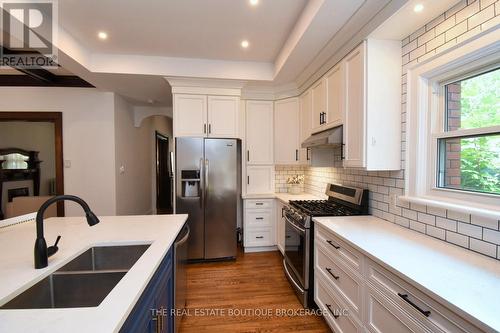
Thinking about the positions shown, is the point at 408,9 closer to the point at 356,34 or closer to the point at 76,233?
the point at 356,34

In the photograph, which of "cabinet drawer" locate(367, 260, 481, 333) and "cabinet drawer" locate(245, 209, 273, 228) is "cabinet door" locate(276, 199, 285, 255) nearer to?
"cabinet drawer" locate(245, 209, 273, 228)

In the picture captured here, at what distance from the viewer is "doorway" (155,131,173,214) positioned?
608cm

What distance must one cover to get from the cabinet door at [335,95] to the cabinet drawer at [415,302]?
141cm

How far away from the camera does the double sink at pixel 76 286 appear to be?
1011 millimetres

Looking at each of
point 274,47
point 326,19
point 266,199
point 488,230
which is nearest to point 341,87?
point 326,19

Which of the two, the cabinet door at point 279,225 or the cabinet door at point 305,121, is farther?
the cabinet door at point 279,225

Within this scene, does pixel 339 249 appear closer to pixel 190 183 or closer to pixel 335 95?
pixel 335 95

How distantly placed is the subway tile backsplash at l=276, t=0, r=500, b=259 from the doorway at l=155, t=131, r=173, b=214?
5.15m

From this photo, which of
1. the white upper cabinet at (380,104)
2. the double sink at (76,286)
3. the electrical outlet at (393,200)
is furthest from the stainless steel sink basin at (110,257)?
the electrical outlet at (393,200)

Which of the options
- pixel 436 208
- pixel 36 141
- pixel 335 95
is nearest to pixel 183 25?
pixel 335 95

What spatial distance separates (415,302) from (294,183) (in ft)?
8.69

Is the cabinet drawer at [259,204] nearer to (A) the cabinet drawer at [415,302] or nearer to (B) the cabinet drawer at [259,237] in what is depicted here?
(B) the cabinet drawer at [259,237]

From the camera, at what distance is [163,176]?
261 inches

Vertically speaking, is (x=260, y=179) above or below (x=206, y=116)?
below
